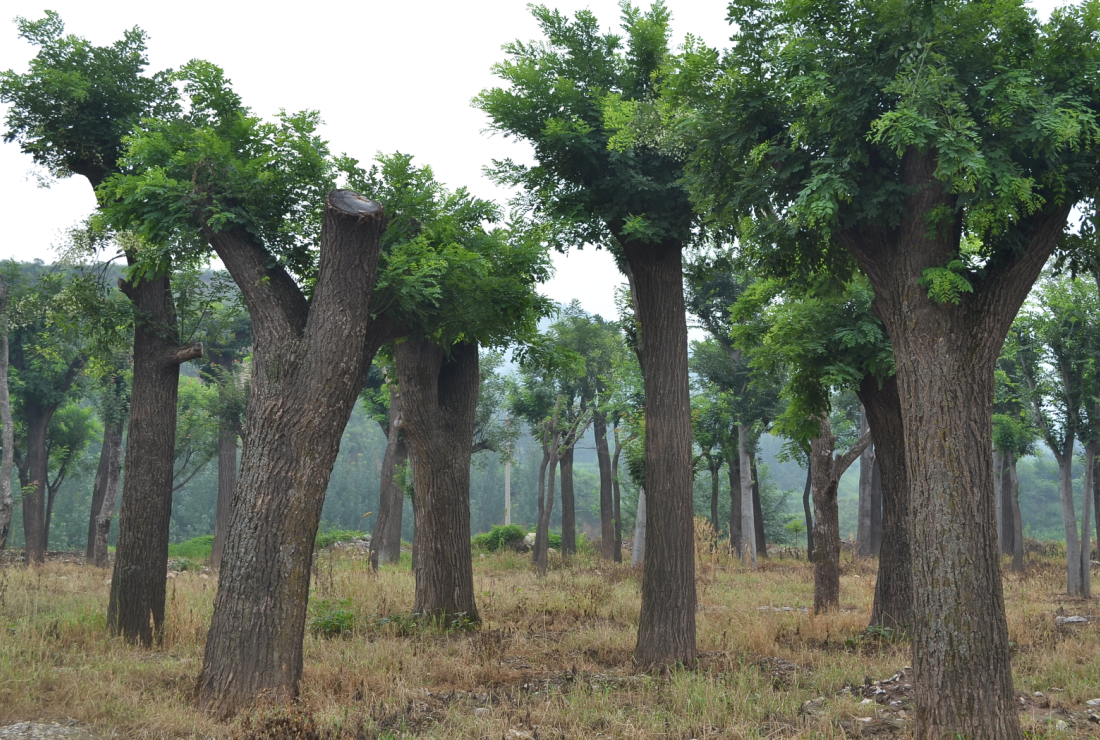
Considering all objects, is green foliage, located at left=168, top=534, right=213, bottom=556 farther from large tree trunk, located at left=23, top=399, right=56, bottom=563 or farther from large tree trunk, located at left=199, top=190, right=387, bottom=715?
large tree trunk, located at left=199, top=190, right=387, bottom=715

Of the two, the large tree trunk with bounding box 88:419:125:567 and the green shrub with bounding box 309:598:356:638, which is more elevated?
the large tree trunk with bounding box 88:419:125:567

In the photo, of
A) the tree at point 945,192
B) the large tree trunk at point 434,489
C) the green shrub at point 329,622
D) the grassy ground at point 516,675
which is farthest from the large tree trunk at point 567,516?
the tree at point 945,192

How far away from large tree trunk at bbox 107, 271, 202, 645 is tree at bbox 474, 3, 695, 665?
5.56 metres

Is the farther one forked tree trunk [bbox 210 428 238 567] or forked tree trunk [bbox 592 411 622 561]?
forked tree trunk [bbox 592 411 622 561]

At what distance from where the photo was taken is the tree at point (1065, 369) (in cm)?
1806

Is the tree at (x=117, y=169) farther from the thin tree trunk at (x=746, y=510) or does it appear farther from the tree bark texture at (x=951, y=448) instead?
the thin tree trunk at (x=746, y=510)

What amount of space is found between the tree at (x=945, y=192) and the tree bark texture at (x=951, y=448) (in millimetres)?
12

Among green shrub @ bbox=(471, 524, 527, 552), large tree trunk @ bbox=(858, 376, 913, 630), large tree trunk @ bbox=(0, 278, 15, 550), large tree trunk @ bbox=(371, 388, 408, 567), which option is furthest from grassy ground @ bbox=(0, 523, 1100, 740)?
green shrub @ bbox=(471, 524, 527, 552)

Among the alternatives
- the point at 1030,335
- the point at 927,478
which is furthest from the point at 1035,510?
the point at 927,478

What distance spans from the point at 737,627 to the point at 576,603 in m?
3.45

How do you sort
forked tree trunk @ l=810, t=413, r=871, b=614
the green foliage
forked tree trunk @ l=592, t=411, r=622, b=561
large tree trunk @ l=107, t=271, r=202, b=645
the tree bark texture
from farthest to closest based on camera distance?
the green foliage → forked tree trunk @ l=592, t=411, r=622, b=561 → forked tree trunk @ l=810, t=413, r=871, b=614 → large tree trunk @ l=107, t=271, r=202, b=645 → the tree bark texture

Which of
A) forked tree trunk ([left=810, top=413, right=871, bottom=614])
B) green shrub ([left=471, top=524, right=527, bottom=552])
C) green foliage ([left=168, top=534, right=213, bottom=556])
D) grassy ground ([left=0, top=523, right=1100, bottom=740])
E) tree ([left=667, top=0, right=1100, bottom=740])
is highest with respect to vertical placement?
Result: tree ([left=667, top=0, right=1100, bottom=740])

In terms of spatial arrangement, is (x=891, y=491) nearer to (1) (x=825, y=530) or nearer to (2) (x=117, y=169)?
(1) (x=825, y=530)

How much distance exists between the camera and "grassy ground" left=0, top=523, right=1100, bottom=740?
630 cm
